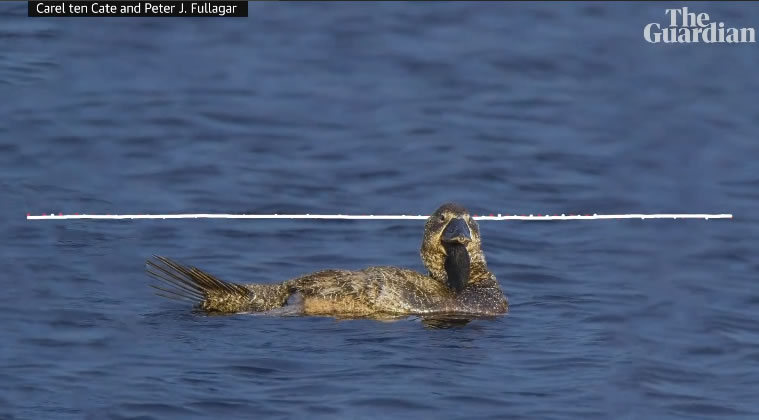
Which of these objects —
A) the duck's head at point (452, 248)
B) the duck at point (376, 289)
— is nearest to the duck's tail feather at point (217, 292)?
the duck at point (376, 289)

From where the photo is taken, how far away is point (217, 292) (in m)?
12.4

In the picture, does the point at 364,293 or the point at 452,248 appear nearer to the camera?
the point at 364,293

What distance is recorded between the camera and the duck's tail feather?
12414 millimetres

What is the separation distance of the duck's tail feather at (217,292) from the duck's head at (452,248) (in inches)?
56.2

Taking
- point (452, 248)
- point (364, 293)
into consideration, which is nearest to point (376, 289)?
point (364, 293)

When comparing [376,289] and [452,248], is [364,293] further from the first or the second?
[452,248]

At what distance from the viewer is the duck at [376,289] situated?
1243cm

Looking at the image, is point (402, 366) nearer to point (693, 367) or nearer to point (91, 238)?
point (693, 367)

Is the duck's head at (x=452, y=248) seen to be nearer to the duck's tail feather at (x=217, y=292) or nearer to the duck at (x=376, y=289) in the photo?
the duck at (x=376, y=289)

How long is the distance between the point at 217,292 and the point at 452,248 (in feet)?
6.70

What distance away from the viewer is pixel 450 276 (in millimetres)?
12992

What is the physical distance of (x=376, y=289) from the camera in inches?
494

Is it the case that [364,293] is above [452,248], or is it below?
below

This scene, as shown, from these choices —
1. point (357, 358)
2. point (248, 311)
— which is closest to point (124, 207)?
point (248, 311)
